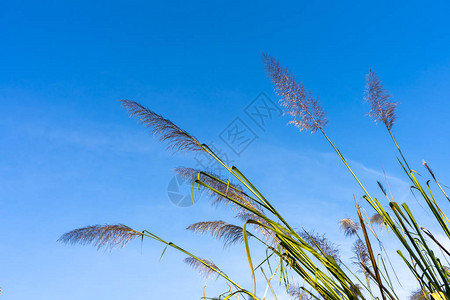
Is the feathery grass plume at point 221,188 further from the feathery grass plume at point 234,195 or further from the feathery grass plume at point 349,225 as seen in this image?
the feathery grass plume at point 349,225

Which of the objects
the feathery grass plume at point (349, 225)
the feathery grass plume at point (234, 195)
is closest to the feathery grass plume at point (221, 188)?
the feathery grass plume at point (234, 195)

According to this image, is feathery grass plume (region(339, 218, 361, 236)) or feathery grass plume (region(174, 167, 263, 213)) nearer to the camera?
feathery grass plume (region(174, 167, 263, 213))

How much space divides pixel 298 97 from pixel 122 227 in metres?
1.39

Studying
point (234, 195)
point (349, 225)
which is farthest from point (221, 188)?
point (349, 225)

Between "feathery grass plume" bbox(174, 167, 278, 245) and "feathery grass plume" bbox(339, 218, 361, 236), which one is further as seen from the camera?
"feathery grass plume" bbox(339, 218, 361, 236)

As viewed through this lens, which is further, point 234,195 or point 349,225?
point 349,225

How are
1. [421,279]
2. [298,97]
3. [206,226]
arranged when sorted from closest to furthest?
[421,279]
[206,226]
[298,97]

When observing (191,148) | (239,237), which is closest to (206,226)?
(239,237)

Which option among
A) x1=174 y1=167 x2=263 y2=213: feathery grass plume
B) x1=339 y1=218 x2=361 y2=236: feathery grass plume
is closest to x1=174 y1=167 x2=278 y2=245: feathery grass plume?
x1=174 y1=167 x2=263 y2=213: feathery grass plume

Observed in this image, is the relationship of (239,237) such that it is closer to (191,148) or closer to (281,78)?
(191,148)

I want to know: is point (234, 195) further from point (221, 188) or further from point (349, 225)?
point (349, 225)

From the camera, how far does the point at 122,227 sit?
5.00ft

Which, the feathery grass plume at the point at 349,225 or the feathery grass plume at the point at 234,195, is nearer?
the feathery grass plume at the point at 234,195

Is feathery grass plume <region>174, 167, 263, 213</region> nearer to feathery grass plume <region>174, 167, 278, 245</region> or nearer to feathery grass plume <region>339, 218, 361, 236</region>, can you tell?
feathery grass plume <region>174, 167, 278, 245</region>
